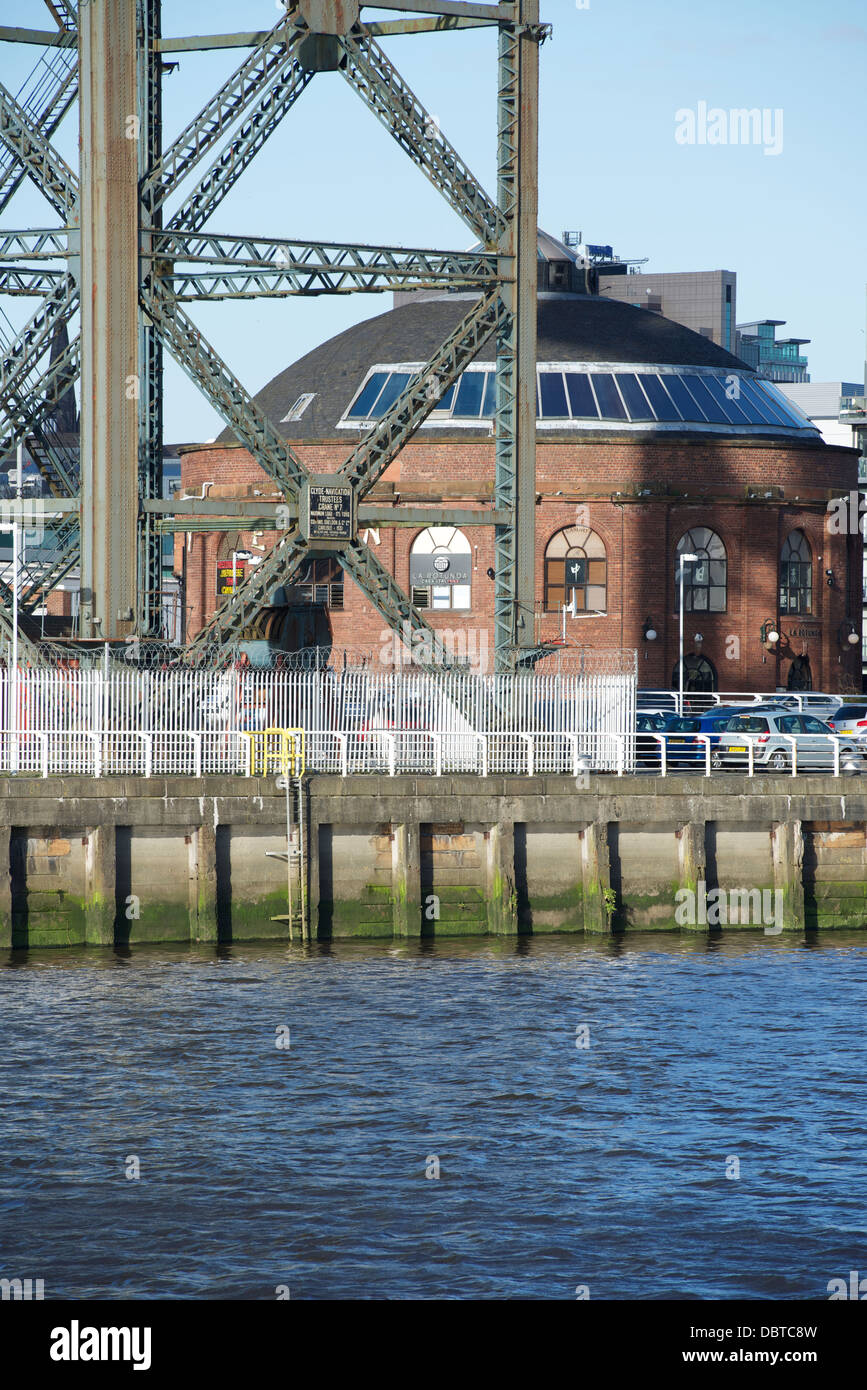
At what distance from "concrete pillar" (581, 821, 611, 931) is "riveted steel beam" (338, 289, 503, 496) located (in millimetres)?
9807

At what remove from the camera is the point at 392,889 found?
31.9 m

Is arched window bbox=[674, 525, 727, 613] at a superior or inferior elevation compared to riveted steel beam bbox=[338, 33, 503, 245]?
inferior

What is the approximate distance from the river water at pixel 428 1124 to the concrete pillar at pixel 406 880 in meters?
1.02

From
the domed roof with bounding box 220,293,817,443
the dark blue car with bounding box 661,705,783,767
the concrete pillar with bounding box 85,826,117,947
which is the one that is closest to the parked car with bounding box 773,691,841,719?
the dark blue car with bounding box 661,705,783,767

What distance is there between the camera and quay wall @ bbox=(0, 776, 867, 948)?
99.6ft

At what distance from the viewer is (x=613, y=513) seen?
66.2 m

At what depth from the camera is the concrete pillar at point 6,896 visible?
29.9 meters

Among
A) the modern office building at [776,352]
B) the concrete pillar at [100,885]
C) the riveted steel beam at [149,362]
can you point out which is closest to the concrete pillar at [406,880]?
the concrete pillar at [100,885]

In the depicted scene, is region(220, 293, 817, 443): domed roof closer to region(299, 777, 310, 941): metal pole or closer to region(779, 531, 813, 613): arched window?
region(779, 531, 813, 613): arched window

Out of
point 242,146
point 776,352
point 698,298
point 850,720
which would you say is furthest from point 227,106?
point 776,352

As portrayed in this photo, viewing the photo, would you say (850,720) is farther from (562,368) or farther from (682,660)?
(562,368)

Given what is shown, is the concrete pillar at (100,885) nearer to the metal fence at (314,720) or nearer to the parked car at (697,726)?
the metal fence at (314,720)
